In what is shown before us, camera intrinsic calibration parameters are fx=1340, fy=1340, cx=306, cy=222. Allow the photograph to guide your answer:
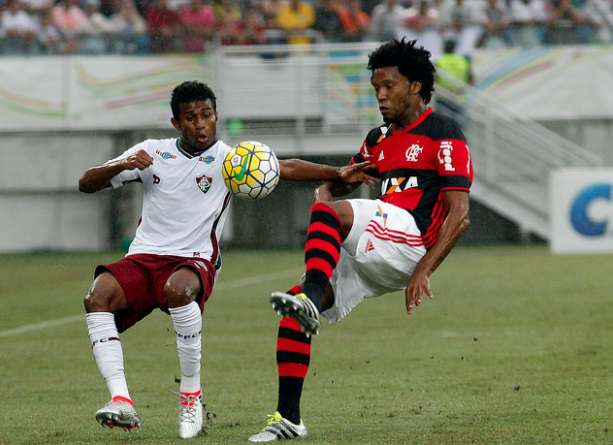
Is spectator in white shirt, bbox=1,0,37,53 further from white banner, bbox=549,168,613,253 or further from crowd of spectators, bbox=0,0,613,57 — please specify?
white banner, bbox=549,168,613,253

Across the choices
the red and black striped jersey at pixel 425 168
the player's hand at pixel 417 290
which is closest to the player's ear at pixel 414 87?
the red and black striped jersey at pixel 425 168

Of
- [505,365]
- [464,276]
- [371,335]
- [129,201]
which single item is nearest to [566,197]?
[464,276]

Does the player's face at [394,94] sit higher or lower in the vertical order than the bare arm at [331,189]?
higher

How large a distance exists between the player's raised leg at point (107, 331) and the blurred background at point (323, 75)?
18042 millimetres

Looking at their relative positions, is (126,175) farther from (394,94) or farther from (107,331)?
(394,94)

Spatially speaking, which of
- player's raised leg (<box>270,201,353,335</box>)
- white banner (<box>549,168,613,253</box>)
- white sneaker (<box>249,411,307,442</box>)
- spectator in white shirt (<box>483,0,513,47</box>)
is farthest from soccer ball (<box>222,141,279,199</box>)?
spectator in white shirt (<box>483,0,513,47</box>)

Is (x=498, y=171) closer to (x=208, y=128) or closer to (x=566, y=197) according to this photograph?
(x=566, y=197)

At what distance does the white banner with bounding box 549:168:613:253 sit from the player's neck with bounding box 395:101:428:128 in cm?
1559

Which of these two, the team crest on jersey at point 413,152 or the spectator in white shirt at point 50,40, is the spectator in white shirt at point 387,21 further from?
the team crest on jersey at point 413,152

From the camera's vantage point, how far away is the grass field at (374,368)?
720 centimetres

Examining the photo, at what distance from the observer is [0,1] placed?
2645cm

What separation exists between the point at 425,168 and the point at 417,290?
76 centimetres

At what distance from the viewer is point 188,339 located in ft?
23.4

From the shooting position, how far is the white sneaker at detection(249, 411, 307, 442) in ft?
22.0
